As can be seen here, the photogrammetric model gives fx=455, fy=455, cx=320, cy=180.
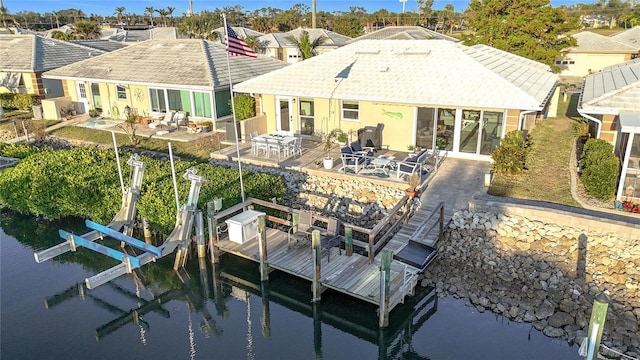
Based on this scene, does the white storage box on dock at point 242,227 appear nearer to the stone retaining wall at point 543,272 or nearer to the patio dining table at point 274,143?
the stone retaining wall at point 543,272

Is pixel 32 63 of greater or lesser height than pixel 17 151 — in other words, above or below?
above

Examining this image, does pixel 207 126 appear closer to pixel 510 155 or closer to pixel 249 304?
pixel 249 304

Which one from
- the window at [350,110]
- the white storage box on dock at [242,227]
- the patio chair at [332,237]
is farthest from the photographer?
the window at [350,110]

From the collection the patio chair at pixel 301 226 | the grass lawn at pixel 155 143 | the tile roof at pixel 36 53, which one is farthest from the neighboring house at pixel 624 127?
the tile roof at pixel 36 53

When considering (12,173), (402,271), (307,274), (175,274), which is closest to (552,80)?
(402,271)

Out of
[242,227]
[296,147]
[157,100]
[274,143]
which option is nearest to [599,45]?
[296,147]

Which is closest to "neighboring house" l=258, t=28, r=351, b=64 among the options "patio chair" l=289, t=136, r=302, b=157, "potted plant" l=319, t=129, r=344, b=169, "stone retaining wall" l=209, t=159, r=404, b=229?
"potted plant" l=319, t=129, r=344, b=169
